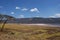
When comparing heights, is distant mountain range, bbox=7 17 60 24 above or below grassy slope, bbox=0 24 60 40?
above

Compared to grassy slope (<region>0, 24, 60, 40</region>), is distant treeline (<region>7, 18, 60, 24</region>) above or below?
above

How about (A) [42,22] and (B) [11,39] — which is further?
(A) [42,22]

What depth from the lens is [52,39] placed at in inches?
206

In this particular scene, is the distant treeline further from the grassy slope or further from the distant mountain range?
the grassy slope

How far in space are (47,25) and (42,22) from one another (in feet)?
0.99

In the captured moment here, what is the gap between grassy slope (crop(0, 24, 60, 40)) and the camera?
5.27 meters

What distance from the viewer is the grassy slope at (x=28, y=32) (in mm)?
5270

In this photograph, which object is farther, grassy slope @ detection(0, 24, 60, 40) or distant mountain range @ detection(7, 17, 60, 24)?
distant mountain range @ detection(7, 17, 60, 24)

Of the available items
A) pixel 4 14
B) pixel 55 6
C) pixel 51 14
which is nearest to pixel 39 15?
Answer: pixel 51 14

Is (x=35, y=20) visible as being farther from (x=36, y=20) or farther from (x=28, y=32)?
(x=28, y=32)

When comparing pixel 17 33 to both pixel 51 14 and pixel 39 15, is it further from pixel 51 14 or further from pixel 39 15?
pixel 51 14

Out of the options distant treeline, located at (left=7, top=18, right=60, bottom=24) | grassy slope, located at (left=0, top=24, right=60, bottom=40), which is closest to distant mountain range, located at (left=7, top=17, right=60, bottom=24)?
distant treeline, located at (left=7, top=18, right=60, bottom=24)

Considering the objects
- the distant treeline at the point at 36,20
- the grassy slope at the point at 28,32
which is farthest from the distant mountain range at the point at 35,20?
the grassy slope at the point at 28,32

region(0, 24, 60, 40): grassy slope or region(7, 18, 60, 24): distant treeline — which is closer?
region(0, 24, 60, 40): grassy slope
